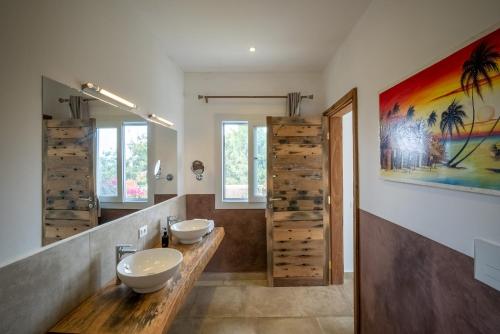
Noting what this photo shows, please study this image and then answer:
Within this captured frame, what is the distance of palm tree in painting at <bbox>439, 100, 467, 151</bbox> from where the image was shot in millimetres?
939

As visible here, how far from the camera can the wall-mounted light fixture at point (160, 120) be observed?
7.00ft

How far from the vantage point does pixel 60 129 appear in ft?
3.88

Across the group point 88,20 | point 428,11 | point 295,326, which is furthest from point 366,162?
point 88,20

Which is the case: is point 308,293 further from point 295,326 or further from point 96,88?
point 96,88

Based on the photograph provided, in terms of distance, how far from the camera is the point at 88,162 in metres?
1.38

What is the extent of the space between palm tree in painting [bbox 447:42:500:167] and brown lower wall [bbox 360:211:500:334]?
491mm

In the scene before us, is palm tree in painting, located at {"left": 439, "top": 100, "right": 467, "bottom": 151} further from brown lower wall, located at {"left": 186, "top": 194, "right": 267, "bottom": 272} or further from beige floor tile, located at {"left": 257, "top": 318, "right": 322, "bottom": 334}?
brown lower wall, located at {"left": 186, "top": 194, "right": 267, "bottom": 272}

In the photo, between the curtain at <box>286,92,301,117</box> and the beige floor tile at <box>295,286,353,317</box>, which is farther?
the curtain at <box>286,92,301,117</box>

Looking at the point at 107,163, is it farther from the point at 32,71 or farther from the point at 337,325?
the point at 337,325

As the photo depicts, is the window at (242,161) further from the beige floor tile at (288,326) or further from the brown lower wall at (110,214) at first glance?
the brown lower wall at (110,214)

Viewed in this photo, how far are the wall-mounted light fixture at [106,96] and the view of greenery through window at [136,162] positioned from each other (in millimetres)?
167

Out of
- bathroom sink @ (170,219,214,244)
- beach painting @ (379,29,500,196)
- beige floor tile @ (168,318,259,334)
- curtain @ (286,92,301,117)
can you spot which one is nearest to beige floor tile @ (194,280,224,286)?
beige floor tile @ (168,318,259,334)

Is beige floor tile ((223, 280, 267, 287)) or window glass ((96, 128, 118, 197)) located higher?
window glass ((96, 128, 118, 197))

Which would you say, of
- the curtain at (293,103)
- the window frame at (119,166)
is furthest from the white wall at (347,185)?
the window frame at (119,166)
